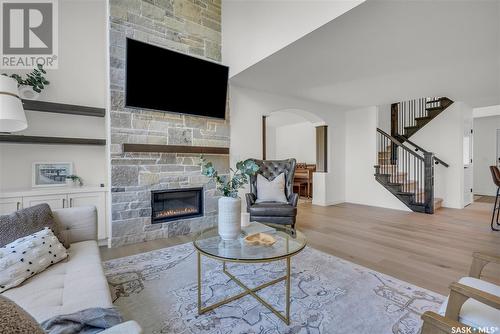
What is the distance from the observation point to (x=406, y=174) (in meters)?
5.57

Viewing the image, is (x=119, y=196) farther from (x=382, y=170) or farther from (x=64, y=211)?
(x=382, y=170)

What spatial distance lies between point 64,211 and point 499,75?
5.93 meters

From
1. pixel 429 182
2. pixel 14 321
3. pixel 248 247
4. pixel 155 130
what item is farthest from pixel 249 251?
pixel 429 182

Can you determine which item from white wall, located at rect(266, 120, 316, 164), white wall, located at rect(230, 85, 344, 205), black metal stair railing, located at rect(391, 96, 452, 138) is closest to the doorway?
white wall, located at rect(266, 120, 316, 164)

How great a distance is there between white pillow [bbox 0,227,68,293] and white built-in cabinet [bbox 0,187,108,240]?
4.30ft

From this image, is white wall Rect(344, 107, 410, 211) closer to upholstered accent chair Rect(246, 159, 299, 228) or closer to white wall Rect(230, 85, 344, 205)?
white wall Rect(230, 85, 344, 205)

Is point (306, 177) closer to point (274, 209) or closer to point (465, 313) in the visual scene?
point (274, 209)

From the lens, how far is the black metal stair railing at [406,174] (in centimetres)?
470

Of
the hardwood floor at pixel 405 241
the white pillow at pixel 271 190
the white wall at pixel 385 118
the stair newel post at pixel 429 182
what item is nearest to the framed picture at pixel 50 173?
the hardwood floor at pixel 405 241

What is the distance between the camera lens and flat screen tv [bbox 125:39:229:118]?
301 cm

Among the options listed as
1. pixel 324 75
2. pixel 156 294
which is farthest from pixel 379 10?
pixel 156 294

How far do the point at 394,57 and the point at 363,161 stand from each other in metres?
3.17

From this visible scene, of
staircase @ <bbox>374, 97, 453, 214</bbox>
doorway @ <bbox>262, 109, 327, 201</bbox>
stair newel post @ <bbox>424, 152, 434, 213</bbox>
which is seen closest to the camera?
stair newel post @ <bbox>424, 152, 434, 213</bbox>

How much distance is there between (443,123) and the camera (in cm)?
540
